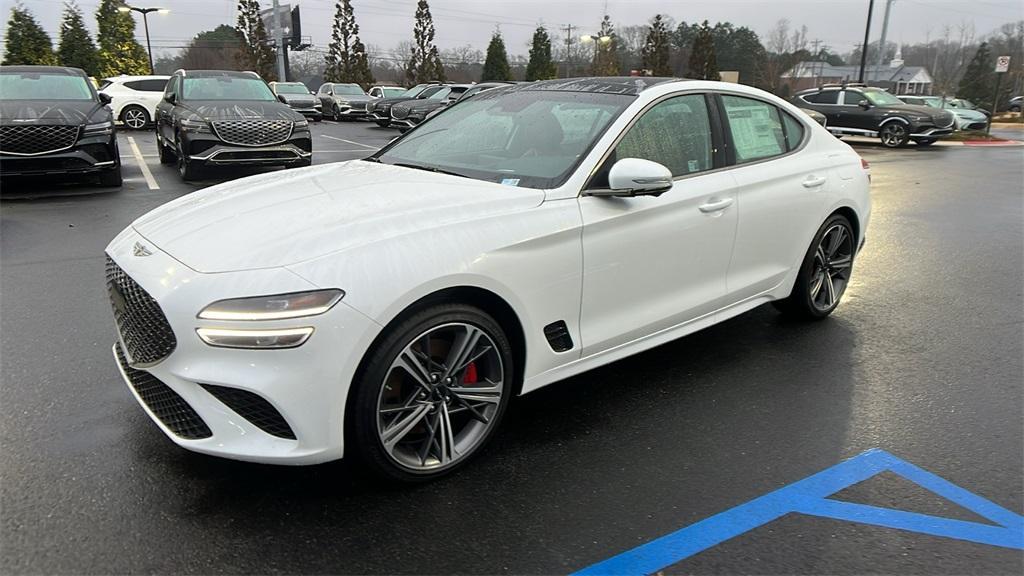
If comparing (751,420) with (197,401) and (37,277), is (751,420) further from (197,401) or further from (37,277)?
(37,277)

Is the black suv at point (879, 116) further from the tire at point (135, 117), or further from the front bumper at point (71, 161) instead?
the tire at point (135, 117)

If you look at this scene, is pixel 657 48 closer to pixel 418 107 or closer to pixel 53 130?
pixel 418 107

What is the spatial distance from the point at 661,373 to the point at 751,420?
2.22 ft

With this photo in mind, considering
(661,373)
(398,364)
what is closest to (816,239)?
(661,373)

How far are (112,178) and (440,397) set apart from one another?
30.4 feet

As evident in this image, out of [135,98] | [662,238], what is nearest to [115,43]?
[135,98]

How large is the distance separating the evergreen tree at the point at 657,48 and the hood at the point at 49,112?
47.4m

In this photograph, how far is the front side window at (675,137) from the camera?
3479 millimetres

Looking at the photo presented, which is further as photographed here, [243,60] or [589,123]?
[243,60]

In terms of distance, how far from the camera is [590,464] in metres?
3.02

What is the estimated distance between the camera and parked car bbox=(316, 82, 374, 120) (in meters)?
28.5

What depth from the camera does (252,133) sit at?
1038 centimetres

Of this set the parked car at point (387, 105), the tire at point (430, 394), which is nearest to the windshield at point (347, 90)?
the parked car at point (387, 105)

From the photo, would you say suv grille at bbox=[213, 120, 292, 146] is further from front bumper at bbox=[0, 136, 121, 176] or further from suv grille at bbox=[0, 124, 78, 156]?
suv grille at bbox=[0, 124, 78, 156]
